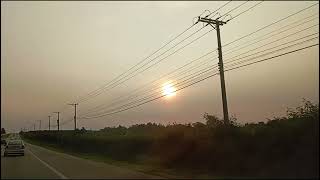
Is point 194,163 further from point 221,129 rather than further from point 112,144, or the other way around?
point 112,144

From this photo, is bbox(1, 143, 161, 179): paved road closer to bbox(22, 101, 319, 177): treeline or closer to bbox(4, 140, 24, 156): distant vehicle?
bbox(22, 101, 319, 177): treeline

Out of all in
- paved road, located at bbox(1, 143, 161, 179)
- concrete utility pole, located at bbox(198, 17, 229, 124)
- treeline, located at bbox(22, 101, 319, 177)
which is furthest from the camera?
concrete utility pole, located at bbox(198, 17, 229, 124)

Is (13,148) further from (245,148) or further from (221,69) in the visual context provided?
(245,148)

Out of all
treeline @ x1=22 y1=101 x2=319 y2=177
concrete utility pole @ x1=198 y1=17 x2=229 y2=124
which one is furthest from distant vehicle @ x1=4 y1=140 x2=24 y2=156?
concrete utility pole @ x1=198 y1=17 x2=229 y2=124

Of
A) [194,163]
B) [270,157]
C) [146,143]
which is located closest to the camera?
[270,157]

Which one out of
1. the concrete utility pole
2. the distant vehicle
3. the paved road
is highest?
the concrete utility pole

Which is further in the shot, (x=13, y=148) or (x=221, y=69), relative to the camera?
(x=13, y=148)

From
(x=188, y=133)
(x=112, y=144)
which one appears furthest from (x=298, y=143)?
(x=112, y=144)

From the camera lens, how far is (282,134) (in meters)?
22.5

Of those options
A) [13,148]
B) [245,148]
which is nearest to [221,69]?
[245,148]

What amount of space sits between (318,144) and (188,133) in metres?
13.8

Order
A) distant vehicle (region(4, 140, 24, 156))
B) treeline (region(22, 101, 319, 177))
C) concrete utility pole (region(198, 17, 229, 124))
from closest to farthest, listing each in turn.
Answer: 1. treeline (region(22, 101, 319, 177))
2. concrete utility pole (region(198, 17, 229, 124))
3. distant vehicle (region(4, 140, 24, 156))

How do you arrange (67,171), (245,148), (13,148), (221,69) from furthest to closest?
(13,148) < (221,69) < (67,171) < (245,148)

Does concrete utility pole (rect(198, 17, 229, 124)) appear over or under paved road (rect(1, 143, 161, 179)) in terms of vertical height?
over
